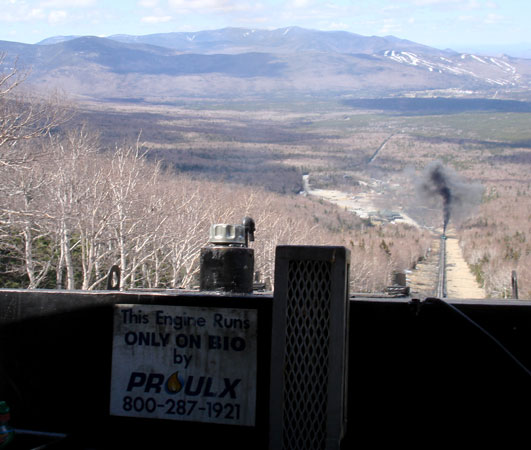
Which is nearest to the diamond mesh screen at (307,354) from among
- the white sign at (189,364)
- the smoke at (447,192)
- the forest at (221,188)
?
the white sign at (189,364)

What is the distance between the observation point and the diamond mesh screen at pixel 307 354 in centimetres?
416

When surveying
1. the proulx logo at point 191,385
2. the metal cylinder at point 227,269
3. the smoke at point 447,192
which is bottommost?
the proulx logo at point 191,385

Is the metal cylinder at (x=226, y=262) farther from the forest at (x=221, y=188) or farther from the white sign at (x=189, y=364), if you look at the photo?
the forest at (x=221, y=188)

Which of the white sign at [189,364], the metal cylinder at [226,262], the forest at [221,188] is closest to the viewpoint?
the white sign at [189,364]

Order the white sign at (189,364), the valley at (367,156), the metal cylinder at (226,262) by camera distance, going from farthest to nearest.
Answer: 1. the valley at (367,156)
2. the metal cylinder at (226,262)
3. the white sign at (189,364)

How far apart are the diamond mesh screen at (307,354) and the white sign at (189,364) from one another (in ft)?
1.65

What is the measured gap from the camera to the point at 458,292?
46438 millimetres

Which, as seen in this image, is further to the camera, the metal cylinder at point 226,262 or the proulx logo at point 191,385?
the metal cylinder at point 226,262

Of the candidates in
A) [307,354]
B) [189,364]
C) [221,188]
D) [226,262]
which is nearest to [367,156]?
[221,188]

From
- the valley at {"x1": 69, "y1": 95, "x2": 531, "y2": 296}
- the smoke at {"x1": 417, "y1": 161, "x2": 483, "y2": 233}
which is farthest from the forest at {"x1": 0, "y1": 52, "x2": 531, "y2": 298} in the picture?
the smoke at {"x1": 417, "y1": 161, "x2": 483, "y2": 233}

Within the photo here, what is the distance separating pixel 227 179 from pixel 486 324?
82.6 m

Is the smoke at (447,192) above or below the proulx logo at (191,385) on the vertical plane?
above

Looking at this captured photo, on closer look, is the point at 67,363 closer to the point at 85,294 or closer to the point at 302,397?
the point at 85,294

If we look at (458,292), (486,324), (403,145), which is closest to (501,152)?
(403,145)
